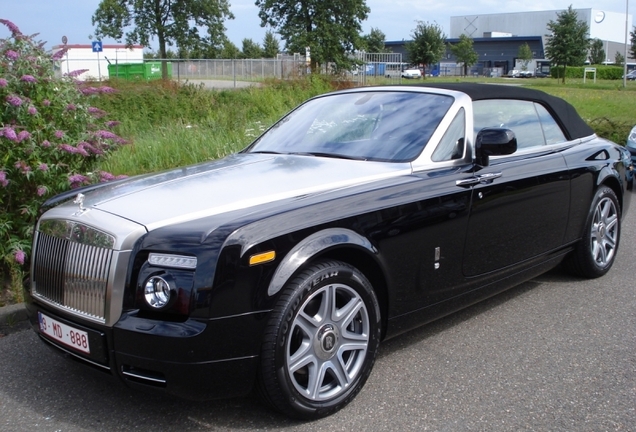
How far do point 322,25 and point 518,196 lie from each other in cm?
3185

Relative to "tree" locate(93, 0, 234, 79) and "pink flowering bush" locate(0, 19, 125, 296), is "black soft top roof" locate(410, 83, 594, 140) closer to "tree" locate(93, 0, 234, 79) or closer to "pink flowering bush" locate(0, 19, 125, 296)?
"pink flowering bush" locate(0, 19, 125, 296)

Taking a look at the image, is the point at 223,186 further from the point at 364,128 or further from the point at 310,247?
the point at 364,128

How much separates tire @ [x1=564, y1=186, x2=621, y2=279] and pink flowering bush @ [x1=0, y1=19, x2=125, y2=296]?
154 inches

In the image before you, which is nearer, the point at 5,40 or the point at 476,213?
the point at 476,213

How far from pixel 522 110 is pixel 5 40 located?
420 cm

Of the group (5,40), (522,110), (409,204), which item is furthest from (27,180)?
(522,110)

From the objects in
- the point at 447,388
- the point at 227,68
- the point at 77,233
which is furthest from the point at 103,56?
the point at 447,388

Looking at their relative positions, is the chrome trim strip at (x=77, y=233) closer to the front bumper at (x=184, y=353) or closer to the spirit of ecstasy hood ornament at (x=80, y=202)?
the spirit of ecstasy hood ornament at (x=80, y=202)

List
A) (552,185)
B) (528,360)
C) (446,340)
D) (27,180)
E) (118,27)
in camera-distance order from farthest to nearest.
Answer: (118,27)
(27,180)
(552,185)
(446,340)
(528,360)

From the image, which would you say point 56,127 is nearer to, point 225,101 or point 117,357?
point 117,357

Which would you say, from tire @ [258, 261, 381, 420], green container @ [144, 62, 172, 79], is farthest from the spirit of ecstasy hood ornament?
green container @ [144, 62, 172, 79]

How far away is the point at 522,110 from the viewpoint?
202 inches

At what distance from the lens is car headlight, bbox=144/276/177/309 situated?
118 inches

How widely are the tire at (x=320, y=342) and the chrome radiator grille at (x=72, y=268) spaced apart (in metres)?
0.79
